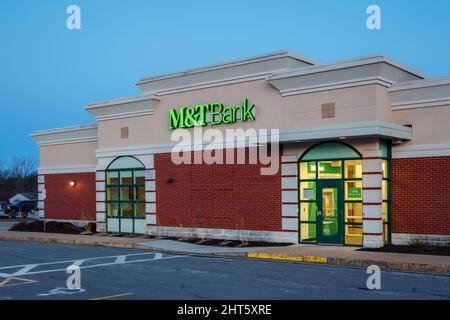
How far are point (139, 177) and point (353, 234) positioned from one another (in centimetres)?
1089

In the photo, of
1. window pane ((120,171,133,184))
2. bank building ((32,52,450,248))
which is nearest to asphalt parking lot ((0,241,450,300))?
bank building ((32,52,450,248))

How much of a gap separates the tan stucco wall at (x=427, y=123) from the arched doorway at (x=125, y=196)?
12.0m

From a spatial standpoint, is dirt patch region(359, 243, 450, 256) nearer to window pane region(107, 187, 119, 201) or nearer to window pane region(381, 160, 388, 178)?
window pane region(381, 160, 388, 178)

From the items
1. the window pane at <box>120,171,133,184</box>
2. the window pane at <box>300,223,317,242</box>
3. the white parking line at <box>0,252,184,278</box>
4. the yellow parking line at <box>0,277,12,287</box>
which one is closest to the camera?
the yellow parking line at <box>0,277,12,287</box>

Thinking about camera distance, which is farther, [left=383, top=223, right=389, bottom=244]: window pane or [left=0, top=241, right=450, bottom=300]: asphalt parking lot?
[left=383, top=223, right=389, bottom=244]: window pane

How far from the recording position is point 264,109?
22031mm

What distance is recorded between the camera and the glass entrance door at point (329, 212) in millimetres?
19984

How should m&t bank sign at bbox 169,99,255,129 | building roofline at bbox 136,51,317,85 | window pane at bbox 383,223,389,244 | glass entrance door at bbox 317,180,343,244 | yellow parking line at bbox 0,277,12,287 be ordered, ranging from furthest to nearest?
m&t bank sign at bbox 169,99,255,129, building roofline at bbox 136,51,317,85, glass entrance door at bbox 317,180,343,244, window pane at bbox 383,223,389,244, yellow parking line at bbox 0,277,12,287

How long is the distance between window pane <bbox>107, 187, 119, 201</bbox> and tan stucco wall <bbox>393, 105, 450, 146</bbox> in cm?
1382

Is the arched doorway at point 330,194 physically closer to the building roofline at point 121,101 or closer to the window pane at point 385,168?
the window pane at point 385,168

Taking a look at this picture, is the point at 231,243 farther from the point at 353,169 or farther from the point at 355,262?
the point at 355,262

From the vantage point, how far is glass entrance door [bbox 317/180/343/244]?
19984 mm

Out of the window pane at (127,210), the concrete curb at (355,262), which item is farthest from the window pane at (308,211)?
the window pane at (127,210)
